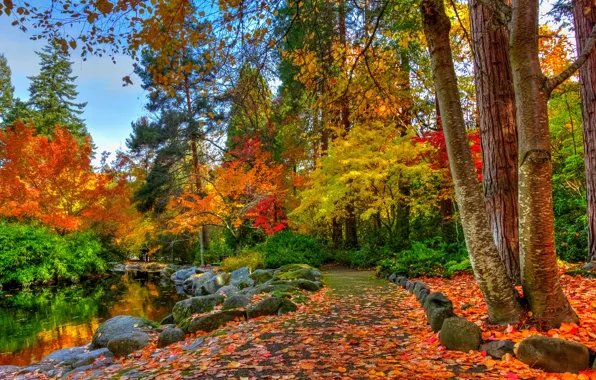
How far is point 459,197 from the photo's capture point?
3383 mm

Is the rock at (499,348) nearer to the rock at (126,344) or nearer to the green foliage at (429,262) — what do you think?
the green foliage at (429,262)

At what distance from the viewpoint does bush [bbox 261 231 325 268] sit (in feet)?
40.2

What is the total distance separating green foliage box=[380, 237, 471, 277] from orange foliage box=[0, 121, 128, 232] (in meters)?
15.4

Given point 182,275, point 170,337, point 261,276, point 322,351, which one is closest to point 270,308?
point 170,337

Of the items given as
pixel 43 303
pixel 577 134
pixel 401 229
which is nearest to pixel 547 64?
pixel 577 134

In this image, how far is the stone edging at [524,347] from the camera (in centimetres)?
259

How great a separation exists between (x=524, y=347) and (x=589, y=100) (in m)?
5.07

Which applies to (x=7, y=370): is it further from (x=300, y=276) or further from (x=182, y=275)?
(x=182, y=275)

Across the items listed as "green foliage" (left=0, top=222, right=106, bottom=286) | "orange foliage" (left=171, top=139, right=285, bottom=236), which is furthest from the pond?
"orange foliage" (left=171, top=139, right=285, bottom=236)

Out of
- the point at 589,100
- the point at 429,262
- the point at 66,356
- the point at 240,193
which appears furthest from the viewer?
the point at 240,193

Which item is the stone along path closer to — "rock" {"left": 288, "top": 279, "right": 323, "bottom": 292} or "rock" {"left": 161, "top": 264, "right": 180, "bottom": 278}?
"rock" {"left": 288, "top": 279, "right": 323, "bottom": 292}

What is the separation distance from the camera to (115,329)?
6668 mm

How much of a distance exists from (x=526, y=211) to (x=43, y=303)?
46.7 ft

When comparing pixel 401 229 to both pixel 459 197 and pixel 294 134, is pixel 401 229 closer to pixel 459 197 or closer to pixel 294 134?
pixel 294 134
